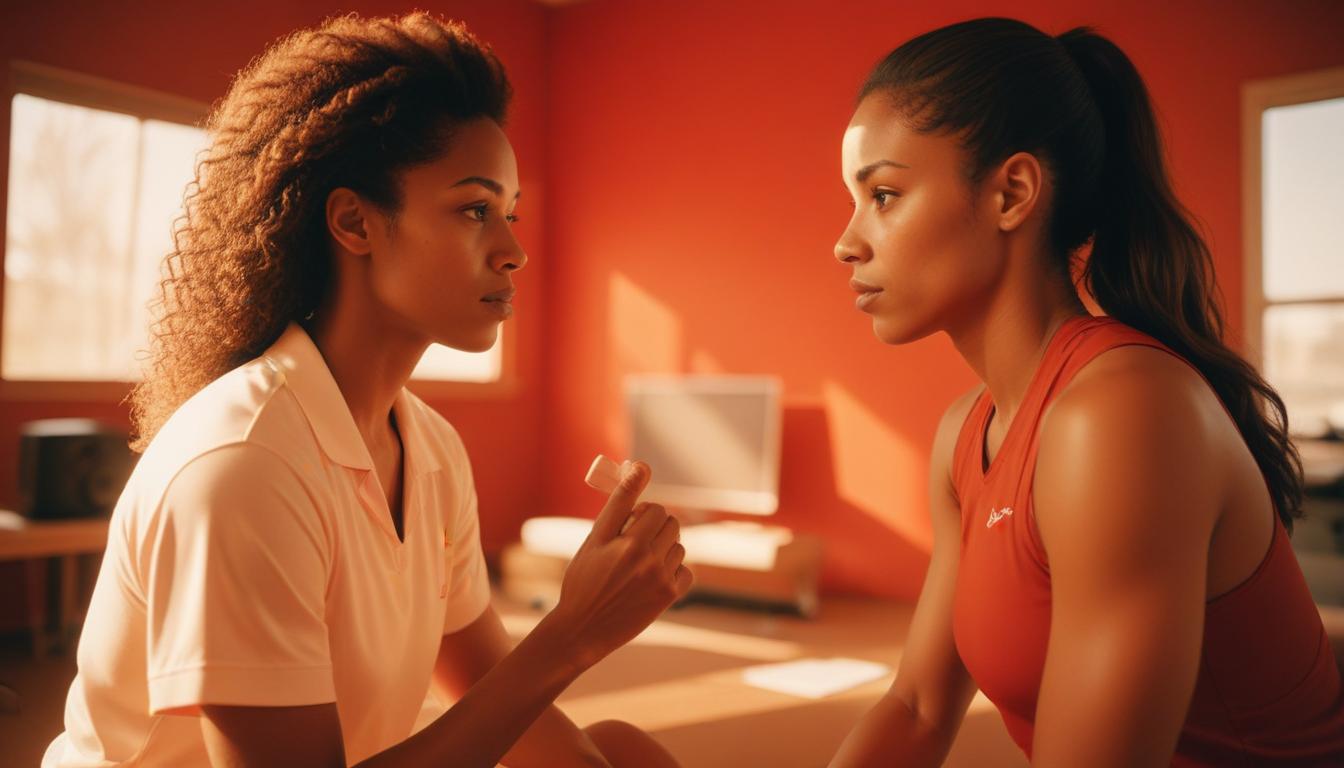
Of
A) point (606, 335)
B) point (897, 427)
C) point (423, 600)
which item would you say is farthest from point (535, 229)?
point (423, 600)

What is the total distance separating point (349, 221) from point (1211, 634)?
99 centimetres

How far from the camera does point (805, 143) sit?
4.63 meters

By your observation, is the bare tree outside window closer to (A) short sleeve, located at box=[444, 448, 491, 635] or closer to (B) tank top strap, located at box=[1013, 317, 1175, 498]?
(A) short sleeve, located at box=[444, 448, 491, 635]

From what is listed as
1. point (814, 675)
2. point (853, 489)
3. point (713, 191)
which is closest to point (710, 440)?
point (853, 489)

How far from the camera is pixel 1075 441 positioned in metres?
0.83

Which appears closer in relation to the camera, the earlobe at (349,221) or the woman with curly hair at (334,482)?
the woman with curly hair at (334,482)

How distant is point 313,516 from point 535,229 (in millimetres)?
4788

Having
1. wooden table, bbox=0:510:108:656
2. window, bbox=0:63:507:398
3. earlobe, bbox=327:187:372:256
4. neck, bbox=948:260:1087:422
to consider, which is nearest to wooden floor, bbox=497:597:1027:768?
neck, bbox=948:260:1087:422

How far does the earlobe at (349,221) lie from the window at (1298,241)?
133 inches


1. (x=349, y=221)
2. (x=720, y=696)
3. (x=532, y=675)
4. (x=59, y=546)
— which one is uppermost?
(x=349, y=221)

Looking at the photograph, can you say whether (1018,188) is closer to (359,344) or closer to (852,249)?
(852,249)

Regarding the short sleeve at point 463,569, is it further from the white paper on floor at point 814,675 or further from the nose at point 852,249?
the white paper on floor at point 814,675

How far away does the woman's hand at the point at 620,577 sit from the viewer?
96 centimetres

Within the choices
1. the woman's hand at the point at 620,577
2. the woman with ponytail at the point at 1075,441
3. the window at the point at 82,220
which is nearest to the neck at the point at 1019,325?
the woman with ponytail at the point at 1075,441
